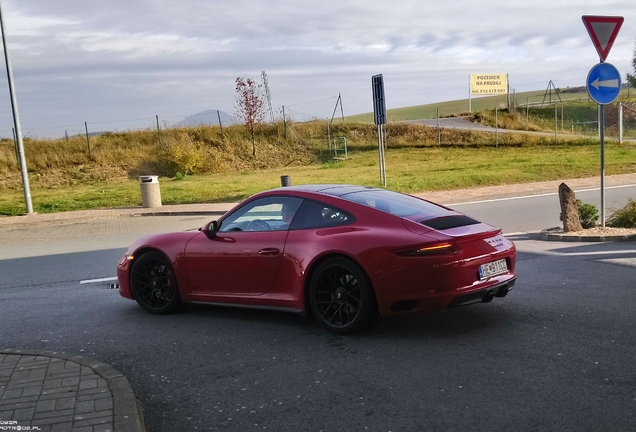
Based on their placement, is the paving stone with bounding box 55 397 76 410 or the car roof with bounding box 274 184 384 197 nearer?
the paving stone with bounding box 55 397 76 410

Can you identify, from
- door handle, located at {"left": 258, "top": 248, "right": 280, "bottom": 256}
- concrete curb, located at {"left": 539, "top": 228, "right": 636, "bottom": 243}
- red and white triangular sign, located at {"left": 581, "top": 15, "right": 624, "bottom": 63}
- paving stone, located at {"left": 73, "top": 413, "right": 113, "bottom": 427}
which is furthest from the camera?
red and white triangular sign, located at {"left": 581, "top": 15, "right": 624, "bottom": 63}

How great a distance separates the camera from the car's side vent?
592cm

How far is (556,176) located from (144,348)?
19481mm

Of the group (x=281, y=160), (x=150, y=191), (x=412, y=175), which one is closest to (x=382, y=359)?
(x=150, y=191)

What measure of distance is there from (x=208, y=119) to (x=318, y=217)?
38.0 m

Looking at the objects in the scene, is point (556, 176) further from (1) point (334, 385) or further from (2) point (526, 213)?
(1) point (334, 385)

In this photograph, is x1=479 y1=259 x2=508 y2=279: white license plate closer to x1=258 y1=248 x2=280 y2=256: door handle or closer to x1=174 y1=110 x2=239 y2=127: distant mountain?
x1=258 y1=248 x2=280 y2=256: door handle

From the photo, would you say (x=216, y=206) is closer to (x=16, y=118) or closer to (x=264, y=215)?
(x=16, y=118)

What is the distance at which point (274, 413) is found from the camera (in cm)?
434

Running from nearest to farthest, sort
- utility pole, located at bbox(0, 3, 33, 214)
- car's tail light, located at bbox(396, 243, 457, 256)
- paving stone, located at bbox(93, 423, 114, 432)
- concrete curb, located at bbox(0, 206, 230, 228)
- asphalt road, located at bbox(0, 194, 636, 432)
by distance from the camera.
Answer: paving stone, located at bbox(93, 423, 114, 432), asphalt road, located at bbox(0, 194, 636, 432), car's tail light, located at bbox(396, 243, 457, 256), concrete curb, located at bbox(0, 206, 230, 228), utility pole, located at bbox(0, 3, 33, 214)

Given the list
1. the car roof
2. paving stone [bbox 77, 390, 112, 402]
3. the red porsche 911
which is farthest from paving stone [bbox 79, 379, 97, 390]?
the car roof

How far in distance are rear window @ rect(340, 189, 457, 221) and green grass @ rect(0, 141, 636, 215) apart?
44.7ft

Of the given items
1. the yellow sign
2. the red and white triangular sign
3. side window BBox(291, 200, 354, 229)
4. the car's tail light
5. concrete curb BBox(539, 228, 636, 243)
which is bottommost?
concrete curb BBox(539, 228, 636, 243)

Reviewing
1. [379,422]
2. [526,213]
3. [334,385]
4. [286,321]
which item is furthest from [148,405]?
[526,213]
